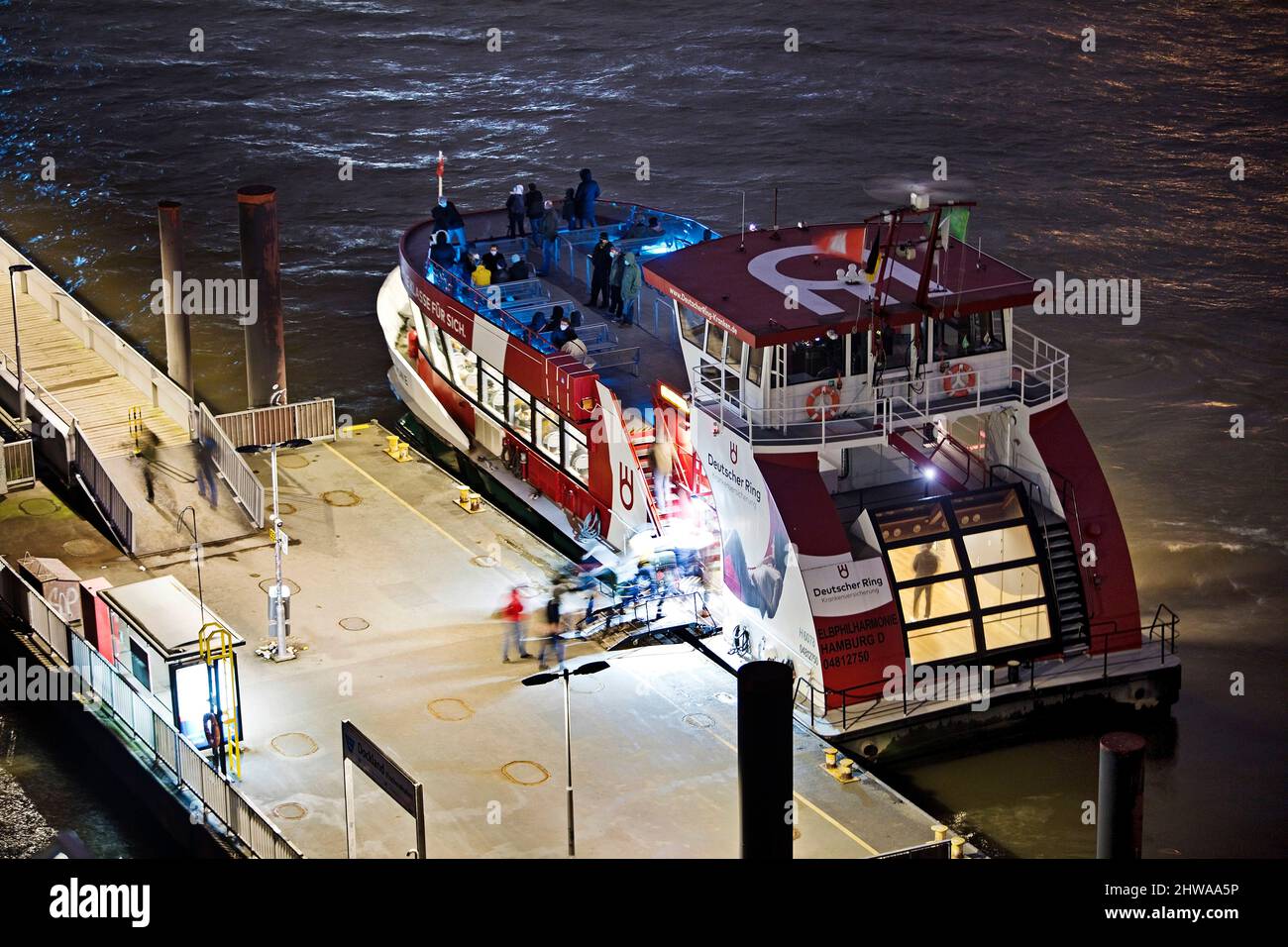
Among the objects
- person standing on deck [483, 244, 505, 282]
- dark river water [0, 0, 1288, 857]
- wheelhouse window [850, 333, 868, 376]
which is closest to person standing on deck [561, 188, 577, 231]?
person standing on deck [483, 244, 505, 282]

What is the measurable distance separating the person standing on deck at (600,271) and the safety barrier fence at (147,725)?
1386cm

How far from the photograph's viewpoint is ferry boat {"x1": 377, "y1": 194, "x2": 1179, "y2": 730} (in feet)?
123

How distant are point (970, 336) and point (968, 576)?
435cm

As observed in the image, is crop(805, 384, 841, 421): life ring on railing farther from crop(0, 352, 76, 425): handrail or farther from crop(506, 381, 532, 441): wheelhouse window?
crop(0, 352, 76, 425): handrail

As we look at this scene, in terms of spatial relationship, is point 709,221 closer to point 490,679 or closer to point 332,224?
point 332,224

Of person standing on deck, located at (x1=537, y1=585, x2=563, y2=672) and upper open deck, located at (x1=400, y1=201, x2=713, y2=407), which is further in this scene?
upper open deck, located at (x1=400, y1=201, x2=713, y2=407)

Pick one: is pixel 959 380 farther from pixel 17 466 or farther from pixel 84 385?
pixel 84 385

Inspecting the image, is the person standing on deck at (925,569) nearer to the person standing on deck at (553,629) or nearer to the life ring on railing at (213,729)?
the person standing on deck at (553,629)

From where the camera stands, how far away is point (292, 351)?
190 ft

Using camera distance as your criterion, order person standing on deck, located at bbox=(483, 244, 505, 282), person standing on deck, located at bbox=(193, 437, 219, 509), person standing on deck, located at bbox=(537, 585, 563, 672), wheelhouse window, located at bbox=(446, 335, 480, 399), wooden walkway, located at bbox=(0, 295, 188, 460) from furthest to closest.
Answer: wheelhouse window, located at bbox=(446, 335, 480, 399) → person standing on deck, located at bbox=(483, 244, 505, 282) → wooden walkway, located at bbox=(0, 295, 188, 460) → person standing on deck, located at bbox=(193, 437, 219, 509) → person standing on deck, located at bbox=(537, 585, 563, 672)

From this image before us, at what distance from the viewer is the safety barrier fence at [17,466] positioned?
152 feet

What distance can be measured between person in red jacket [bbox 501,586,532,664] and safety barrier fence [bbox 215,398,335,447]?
30.7ft
